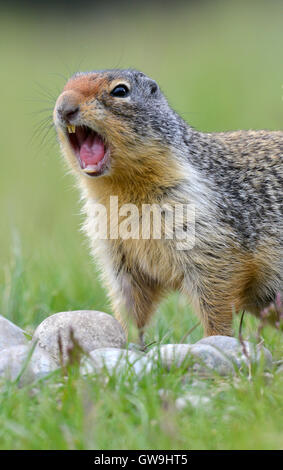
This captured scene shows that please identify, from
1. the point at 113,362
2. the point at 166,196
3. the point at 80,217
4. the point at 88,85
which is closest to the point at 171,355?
the point at 113,362

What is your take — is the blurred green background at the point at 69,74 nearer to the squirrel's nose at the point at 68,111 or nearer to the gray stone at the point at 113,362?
the squirrel's nose at the point at 68,111

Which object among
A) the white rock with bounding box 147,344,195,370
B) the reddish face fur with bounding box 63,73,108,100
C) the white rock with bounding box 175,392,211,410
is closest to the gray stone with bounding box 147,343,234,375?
the white rock with bounding box 147,344,195,370

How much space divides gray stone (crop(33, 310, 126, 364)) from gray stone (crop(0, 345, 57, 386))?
249 millimetres

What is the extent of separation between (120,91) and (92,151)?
455 mm

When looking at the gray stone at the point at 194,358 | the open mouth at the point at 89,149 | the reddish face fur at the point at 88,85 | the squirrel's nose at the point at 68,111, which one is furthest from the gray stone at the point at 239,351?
the reddish face fur at the point at 88,85

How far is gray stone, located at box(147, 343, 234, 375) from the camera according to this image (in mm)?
3895

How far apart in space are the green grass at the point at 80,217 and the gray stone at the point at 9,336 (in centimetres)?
70

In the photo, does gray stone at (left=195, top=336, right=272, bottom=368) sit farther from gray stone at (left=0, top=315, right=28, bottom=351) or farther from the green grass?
gray stone at (left=0, top=315, right=28, bottom=351)

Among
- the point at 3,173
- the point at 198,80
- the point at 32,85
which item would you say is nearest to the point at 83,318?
the point at 3,173

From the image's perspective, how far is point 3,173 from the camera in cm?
1270

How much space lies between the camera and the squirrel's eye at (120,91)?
516 cm

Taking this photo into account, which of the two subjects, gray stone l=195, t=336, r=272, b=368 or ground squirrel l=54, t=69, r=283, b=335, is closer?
gray stone l=195, t=336, r=272, b=368

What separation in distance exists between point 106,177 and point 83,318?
112cm

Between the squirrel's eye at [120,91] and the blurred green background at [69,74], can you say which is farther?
the blurred green background at [69,74]
